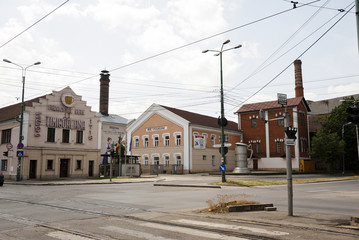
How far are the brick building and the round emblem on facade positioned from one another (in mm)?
27265

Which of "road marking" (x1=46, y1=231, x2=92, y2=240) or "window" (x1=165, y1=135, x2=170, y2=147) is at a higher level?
"window" (x1=165, y1=135, x2=170, y2=147)

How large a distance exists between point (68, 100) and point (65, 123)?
9.02 feet

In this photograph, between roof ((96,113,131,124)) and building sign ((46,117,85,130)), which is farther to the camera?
roof ((96,113,131,124))

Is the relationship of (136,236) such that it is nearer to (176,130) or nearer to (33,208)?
(33,208)

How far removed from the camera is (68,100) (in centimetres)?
4047

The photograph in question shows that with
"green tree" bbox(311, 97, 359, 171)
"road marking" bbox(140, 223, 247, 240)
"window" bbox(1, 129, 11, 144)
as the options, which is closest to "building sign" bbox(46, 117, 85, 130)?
"window" bbox(1, 129, 11, 144)

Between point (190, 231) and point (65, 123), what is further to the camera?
point (65, 123)

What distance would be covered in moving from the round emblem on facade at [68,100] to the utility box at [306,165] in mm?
33170

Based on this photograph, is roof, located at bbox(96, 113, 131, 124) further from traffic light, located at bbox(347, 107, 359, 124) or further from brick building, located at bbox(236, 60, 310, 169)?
traffic light, located at bbox(347, 107, 359, 124)

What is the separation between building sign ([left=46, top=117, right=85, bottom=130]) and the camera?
3862 cm

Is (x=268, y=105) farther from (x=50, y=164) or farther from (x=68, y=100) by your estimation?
(x=50, y=164)

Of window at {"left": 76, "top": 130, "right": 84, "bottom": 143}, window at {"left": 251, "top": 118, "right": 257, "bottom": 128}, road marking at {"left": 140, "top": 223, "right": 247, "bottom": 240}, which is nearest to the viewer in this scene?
road marking at {"left": 140, "top": 223, "right": 247, "bottom": 240}

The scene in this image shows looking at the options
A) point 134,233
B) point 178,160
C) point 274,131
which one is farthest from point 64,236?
point 274,131

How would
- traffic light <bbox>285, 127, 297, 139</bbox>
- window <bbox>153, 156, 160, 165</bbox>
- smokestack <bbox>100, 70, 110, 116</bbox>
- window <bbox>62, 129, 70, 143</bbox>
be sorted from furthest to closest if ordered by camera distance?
smokestack <bbox>100, 70, 110, 116</bbox>, window <bbox>153, 156, 160, 165</bbox>, window <bbox>62, 129, 70, 143</bbox>, traffic light <bbox>285, 127, 297, 139</bbox>
